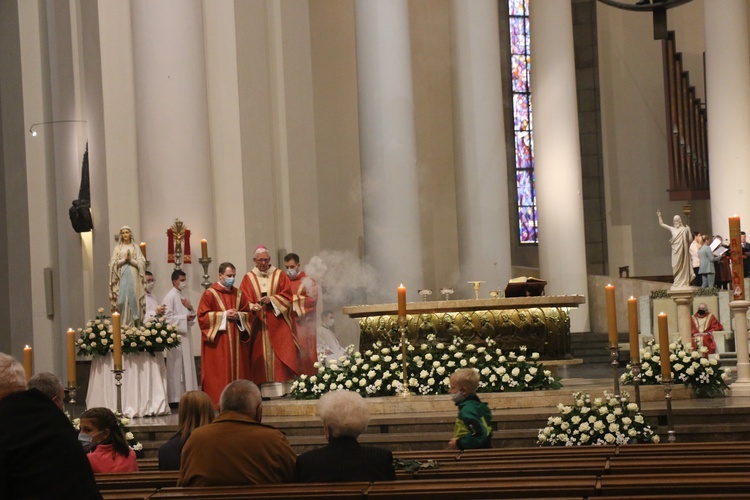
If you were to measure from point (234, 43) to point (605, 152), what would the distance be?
12.5m

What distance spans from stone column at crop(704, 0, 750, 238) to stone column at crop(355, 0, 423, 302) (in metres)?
7.49

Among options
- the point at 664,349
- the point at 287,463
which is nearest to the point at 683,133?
the point at 664,349

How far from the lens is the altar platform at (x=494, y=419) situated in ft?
32.5

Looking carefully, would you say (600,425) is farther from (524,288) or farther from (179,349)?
(179,349)

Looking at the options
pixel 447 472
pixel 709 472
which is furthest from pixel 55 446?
pixel 709 472

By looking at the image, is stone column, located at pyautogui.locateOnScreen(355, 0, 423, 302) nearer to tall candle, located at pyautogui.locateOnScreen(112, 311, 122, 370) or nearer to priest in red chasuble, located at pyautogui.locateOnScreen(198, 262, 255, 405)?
priest in red chasuble, located at pyautogui.locateOnScreen(198, 262, 255, 405)

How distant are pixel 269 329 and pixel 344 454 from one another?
8352mm

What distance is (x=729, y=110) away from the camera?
2297 centimetres

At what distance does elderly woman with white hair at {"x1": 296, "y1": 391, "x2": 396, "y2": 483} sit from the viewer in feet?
17.5

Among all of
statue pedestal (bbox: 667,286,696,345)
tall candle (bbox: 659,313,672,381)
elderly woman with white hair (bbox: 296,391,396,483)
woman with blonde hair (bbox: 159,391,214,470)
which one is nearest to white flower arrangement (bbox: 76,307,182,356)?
statue pedestal (bbox: 667,286,696,345)

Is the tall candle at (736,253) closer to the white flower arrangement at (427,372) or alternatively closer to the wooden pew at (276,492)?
the white flower arrangement at (427,372)

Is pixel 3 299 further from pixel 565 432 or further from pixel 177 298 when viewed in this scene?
pixel 565 432

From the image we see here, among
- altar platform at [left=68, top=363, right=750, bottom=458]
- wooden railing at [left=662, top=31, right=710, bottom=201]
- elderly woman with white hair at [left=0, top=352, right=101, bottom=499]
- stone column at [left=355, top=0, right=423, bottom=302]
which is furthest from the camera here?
wooden railing at [left=662, top=31, right=710, bottom=201]

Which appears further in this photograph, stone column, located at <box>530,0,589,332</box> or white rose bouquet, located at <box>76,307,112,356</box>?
stone column, located at <box>530,0,589,332</box>
